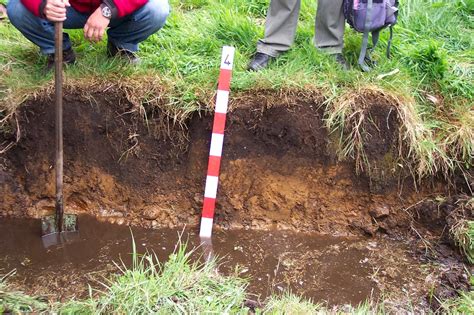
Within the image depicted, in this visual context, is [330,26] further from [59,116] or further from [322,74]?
[59,116]

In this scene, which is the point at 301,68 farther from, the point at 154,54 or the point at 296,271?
the point at 296,271

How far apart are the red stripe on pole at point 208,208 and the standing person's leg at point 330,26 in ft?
4.39

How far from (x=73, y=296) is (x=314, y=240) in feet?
5.25

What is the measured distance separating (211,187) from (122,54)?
1129 millimetres

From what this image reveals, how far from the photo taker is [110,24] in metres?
3.31

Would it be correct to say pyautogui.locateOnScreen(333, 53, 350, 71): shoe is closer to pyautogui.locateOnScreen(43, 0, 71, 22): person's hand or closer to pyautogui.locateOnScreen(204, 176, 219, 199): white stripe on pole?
pyautogui.locateOnScreen(204, 176, 219, 199): white stripe on pole

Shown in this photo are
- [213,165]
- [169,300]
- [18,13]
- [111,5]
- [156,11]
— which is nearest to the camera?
[169,300]

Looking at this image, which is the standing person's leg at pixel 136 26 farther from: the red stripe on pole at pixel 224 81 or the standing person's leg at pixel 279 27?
the standing person's leg at pixel 279 27

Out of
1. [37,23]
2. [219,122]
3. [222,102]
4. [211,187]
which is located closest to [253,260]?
[211,187]

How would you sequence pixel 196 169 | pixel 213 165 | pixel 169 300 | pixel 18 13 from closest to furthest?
pixel 169 300
pixel 18 13
pixel 213 165
pixel 196 169


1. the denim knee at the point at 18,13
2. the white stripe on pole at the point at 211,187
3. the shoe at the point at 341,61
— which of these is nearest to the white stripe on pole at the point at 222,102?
the white stripe on pole at the point at 211,187

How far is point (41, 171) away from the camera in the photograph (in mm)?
3416

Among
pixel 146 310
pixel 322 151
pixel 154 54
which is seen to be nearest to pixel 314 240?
pixel 322 151

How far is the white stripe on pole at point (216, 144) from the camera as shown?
329 cm
